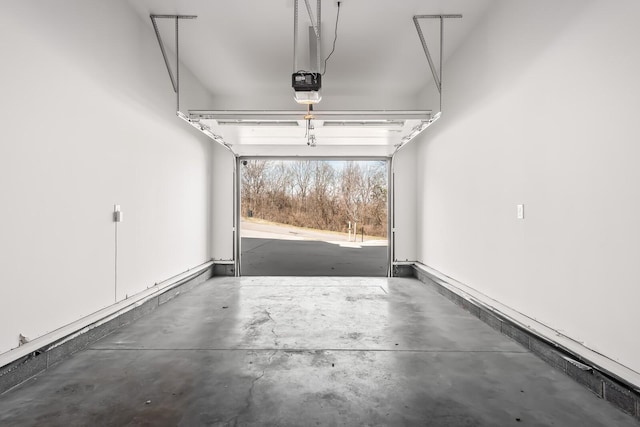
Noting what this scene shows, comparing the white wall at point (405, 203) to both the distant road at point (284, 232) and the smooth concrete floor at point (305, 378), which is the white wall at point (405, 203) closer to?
the smooth concrete floor at point (305, 378)

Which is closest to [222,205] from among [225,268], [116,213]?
[225,268]

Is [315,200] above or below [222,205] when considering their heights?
above

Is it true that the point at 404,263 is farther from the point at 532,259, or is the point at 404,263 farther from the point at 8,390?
the point at 8,390

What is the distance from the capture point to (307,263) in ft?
29.0

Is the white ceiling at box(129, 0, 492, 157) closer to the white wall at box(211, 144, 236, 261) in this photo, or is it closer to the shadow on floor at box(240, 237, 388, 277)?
the white wall at box(211, 144, 236, 261)

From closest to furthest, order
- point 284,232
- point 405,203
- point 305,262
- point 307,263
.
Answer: point 405,203 < point 307,263 < point 305,262 < point 284,232

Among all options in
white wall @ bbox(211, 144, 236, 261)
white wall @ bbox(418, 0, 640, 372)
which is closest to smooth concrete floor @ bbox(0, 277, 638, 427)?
white wall @ bbox(418, 0, 640, 372)

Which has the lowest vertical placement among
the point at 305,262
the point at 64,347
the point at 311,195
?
the point at 305,262

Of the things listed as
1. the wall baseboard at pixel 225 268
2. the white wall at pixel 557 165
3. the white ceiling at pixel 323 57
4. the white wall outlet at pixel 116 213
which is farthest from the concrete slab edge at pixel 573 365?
the wall baseboard at pixel 225 268

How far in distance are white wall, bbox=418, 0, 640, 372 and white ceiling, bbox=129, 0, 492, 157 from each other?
72 cm

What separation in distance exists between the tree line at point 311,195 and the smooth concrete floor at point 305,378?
1404cm

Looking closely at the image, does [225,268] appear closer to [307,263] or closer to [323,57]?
[307,263]

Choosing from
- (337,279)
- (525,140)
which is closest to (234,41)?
(525,140)

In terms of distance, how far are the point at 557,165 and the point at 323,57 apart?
11.7ft
